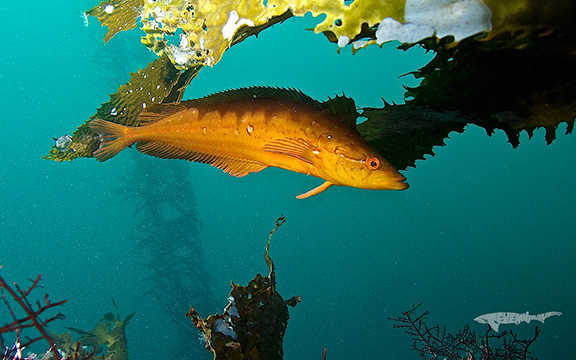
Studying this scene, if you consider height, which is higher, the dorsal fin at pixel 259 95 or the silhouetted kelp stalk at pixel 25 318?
the dorsal fin at pixel 259 95

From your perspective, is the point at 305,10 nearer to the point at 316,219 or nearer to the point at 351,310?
the point at 351,310

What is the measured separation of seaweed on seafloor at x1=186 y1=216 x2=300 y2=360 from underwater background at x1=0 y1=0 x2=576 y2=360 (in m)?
29.7

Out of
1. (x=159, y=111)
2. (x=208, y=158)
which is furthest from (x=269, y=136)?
(x=159, y=111)

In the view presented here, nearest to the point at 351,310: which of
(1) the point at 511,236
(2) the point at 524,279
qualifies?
(2) the point at 524,279

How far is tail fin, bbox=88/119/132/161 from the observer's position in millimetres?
2059

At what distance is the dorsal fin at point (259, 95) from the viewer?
5.10 feet

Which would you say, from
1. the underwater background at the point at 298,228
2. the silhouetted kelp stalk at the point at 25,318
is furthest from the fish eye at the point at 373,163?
the underwater background at the point at 298,228

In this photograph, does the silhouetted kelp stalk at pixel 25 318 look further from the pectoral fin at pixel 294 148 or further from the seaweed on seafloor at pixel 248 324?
the pectoral fin at pixel 294 148

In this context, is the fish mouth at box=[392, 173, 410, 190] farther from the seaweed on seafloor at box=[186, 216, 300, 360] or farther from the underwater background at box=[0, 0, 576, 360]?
the underwater background at box=[0, 0, 576, 360]

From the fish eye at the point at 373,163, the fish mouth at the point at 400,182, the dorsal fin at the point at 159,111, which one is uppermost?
the dorsal fin at the point at 159,111

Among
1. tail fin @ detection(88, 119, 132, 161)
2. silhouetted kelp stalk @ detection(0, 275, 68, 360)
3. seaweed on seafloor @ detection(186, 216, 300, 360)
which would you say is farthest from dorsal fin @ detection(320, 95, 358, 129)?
silhouetted kelp stalk @ detection(0, 275, 68, 360)

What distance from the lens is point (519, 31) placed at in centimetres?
108

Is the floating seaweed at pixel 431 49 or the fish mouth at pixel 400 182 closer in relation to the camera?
the floating seaweed at pixel 431 49

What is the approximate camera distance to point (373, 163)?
1.41 meters
